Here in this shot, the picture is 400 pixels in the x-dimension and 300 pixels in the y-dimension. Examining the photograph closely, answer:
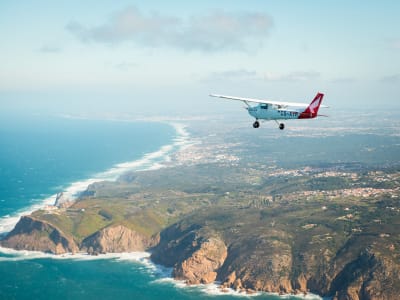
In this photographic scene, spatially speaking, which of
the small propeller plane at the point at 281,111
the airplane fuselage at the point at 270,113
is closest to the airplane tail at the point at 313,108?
the small propeller plane at the point at 281,111

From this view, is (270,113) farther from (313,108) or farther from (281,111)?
(313,108)

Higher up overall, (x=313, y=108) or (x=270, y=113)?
(x=313, y=108)

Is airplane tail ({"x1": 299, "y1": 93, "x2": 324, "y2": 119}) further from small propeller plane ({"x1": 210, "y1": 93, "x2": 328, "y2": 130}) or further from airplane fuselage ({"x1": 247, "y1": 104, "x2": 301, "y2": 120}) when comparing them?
airplane fuselage ({"x1": 247, "y1": 104, "x2": 301, "y2": 120})

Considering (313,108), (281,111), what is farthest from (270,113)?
(313,108)

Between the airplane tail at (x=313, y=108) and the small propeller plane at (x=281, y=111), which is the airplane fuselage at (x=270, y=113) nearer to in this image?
the small propeller plane at (x=281, y=111)


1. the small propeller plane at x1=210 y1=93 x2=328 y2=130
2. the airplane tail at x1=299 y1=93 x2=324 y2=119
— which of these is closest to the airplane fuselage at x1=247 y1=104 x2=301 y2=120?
the small propeller plane at x1=210 y1=93 x2=328 y2=130

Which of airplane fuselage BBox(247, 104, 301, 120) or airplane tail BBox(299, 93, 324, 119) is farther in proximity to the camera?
airplane fuselage BBox(247, 104, 301, 120)
